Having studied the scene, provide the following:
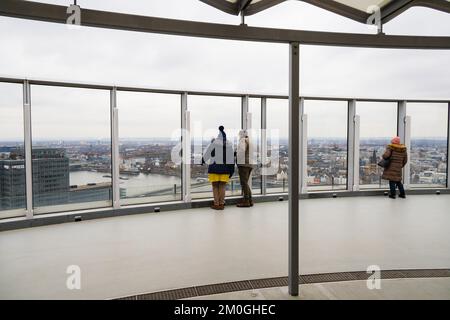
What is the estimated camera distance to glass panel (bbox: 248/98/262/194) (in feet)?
26.1

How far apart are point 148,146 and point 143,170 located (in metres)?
0.53

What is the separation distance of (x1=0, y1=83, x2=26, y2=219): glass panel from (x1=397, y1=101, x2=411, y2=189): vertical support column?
28.6 feet

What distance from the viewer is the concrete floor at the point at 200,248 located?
11.5 ft

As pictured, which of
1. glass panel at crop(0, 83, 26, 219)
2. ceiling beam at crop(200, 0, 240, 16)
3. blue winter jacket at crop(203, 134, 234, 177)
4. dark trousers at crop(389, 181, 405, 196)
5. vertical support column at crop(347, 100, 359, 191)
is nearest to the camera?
ceiling beam at crop(200, 0, 240, 16)

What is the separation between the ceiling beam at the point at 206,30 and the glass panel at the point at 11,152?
12.0 feet

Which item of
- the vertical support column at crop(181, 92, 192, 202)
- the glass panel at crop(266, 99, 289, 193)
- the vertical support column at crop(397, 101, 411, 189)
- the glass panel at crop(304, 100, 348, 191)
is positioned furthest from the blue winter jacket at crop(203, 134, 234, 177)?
the vertical support column at crop(397, 101, 411, 189)

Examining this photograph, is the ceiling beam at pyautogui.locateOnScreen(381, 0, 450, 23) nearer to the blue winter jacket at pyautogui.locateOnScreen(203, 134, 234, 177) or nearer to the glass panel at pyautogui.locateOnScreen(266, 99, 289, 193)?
the blue winter jacket at pyautogui.locateOnScreen(203, 134, 234, 177)

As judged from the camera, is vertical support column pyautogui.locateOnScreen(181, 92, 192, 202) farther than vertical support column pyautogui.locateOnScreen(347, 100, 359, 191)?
No

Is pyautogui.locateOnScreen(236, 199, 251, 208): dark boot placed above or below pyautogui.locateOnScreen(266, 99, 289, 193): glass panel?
below

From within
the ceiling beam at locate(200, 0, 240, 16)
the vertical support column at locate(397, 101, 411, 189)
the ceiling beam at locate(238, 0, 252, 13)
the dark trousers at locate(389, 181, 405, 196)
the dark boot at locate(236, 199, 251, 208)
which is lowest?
the dark boot at locate(236, 199, 251, 208)

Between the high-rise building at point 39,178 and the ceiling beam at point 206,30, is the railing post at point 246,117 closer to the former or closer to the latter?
the high-rise building at point 39,178

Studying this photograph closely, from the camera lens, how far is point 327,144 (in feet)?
28.7

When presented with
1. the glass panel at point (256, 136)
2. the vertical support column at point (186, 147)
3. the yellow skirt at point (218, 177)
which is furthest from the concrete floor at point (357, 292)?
the glass panel at point (256, 136)

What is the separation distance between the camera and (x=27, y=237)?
507 centimetres
